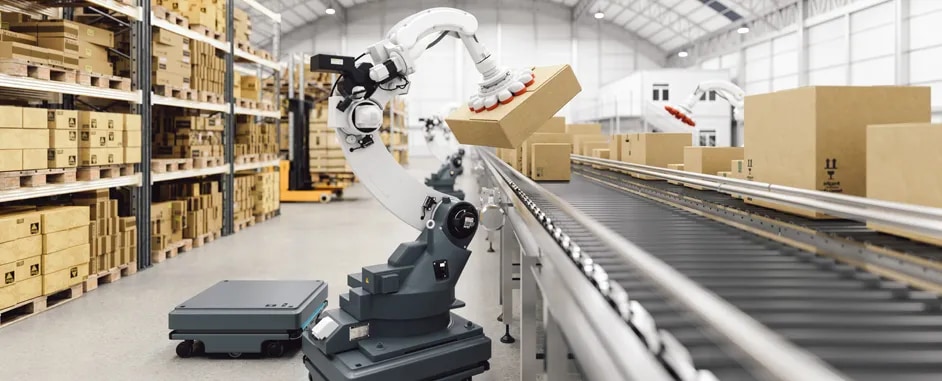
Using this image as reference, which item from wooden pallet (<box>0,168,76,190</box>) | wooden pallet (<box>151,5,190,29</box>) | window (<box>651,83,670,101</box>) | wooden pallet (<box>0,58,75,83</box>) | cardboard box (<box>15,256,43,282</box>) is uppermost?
window (<box>651,83,670,101</box>)

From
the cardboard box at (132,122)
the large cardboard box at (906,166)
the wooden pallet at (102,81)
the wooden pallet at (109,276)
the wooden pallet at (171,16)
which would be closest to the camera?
the large cardboard box at (906,166)

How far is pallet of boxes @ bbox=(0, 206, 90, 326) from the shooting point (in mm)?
3559

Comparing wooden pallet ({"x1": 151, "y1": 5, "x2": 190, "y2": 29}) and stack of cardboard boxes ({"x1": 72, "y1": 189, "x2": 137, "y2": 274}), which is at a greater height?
wooden pallet ({"x1": 151, "y1": 5, "x2": 190, "y2": 29})

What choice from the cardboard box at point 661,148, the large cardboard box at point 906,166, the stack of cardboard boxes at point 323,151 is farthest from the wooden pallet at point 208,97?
the large cardboard box at point 906,166

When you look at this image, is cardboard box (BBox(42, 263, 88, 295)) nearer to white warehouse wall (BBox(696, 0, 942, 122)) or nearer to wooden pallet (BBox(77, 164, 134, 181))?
wooden pallet (BBox(77, 164, 134, 181))

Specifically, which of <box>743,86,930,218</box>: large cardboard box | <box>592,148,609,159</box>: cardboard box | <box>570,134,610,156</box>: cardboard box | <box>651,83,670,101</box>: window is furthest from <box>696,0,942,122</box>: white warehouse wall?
<box>743,86,930,218</box>: large cardboard box

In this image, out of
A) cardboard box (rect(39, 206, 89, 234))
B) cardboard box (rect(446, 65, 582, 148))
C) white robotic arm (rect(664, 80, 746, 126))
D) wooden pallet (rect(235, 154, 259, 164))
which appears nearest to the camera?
cardboard box (rect(446, 65, 582, 148))

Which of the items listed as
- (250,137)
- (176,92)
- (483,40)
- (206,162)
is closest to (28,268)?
(176,92)

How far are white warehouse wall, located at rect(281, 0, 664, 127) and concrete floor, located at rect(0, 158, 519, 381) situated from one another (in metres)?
18.1

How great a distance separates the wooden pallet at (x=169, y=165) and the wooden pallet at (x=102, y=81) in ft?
2.44

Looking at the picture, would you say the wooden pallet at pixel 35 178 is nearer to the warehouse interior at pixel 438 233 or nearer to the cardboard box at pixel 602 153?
the warehouse interior at pixel 438 233

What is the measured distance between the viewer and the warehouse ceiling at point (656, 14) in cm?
1889

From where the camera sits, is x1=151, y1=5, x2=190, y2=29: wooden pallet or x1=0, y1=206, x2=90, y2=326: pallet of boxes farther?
x1=151, y1=5, x2=190, y2=29: wooden pallet

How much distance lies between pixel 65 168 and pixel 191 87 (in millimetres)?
2064
